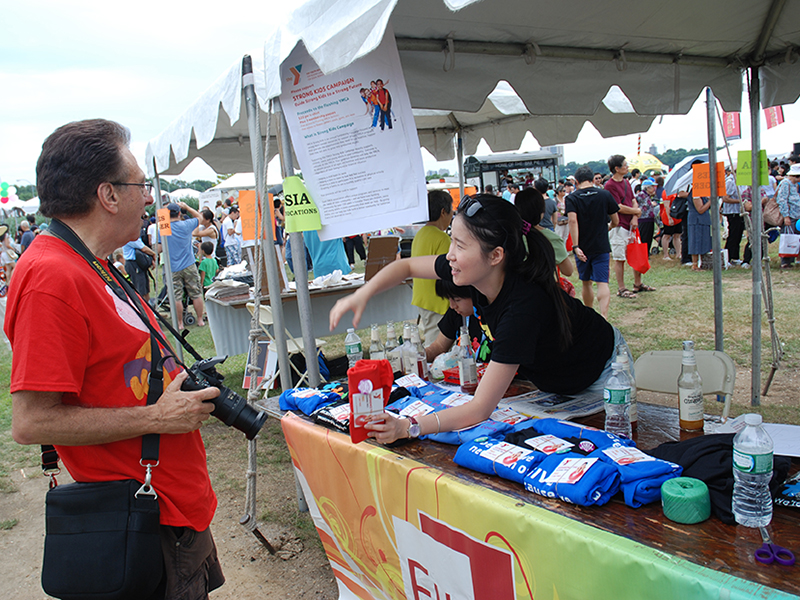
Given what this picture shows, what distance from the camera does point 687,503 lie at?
1292 mm

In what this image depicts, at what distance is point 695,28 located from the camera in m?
3.31

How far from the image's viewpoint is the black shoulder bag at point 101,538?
1367 millimetres

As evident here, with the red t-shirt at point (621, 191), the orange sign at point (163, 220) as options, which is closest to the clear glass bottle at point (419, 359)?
the orange sign at point (163, 220)

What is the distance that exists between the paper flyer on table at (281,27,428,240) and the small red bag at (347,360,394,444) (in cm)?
88

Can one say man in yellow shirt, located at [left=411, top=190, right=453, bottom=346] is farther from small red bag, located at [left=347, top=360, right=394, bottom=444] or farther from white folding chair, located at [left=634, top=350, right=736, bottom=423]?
small red bag, located at [left=347, top=360, right=394, bottom=444]

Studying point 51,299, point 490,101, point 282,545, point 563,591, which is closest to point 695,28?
point 490,101

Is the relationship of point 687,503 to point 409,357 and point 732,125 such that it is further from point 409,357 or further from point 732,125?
point 732,125

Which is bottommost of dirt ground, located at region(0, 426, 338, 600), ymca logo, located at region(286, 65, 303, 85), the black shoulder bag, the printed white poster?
dirt ground, located at region(0, 426, 338, 600)

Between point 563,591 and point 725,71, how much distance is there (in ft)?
13.5

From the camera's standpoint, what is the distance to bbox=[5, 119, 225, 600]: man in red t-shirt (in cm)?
128

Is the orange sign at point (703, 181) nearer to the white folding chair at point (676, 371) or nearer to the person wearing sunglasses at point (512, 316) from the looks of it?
the white folding chair at point (676, 371)

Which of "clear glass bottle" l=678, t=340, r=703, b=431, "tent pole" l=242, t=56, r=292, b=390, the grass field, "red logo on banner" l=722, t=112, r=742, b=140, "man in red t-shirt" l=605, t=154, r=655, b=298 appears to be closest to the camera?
"clear glass bottle" l=678, t=340, r=703, b=431

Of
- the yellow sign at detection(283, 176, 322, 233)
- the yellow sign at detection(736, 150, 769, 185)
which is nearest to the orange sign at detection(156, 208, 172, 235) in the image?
the yellow sign at detection(283, 176, 322, 233)

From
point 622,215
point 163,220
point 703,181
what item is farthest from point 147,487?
point 622,215
